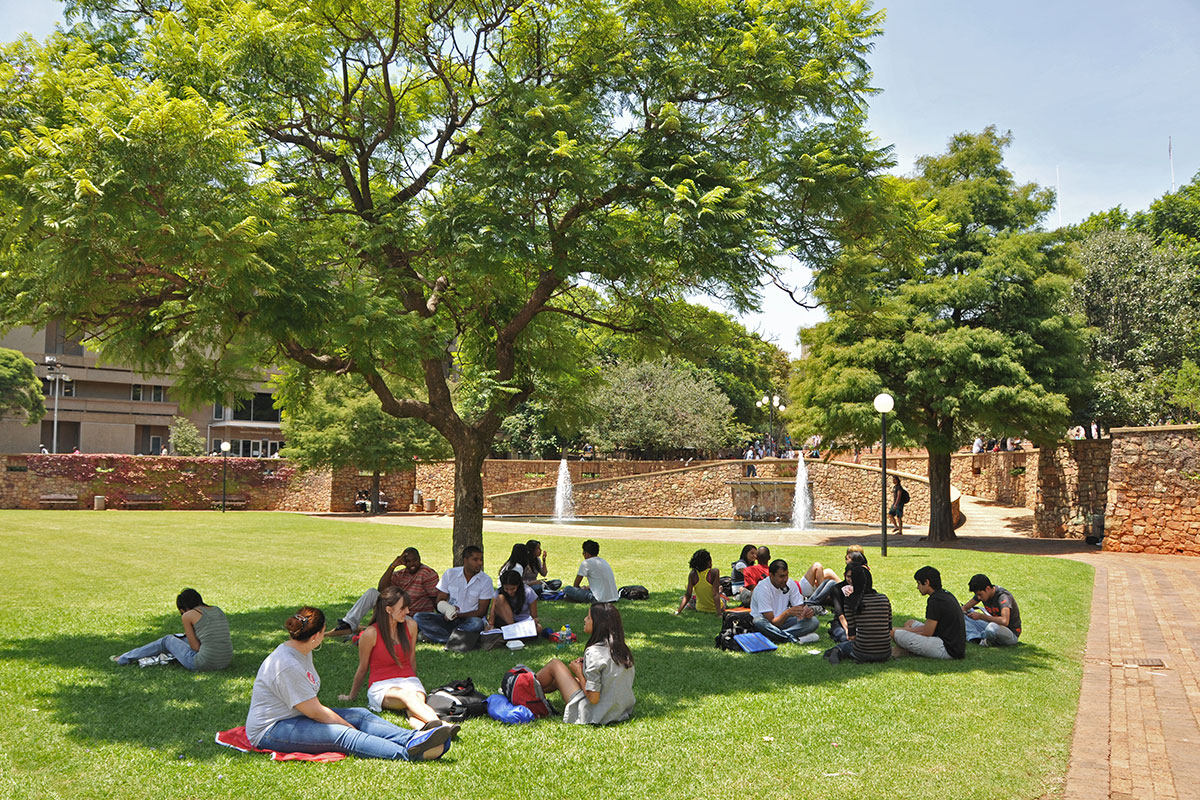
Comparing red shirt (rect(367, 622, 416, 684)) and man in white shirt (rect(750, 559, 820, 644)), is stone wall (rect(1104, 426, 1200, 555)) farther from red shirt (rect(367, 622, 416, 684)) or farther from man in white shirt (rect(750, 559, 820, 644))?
red shirt (rect(367, 622, 416, 684))

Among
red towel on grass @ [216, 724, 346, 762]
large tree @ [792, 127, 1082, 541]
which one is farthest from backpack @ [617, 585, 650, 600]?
large tree @ [792, 127, 1082, 541]

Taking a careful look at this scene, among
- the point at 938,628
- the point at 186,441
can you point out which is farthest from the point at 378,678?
the point at 186,441

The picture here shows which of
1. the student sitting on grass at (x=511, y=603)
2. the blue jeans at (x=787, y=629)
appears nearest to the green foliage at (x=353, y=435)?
the student sitting on grass at (x=511, y=603)

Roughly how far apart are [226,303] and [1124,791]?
27.3 feet

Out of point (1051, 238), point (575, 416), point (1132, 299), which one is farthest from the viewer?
point (1132, 299)

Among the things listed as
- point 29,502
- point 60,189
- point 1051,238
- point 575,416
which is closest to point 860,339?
point 1051,238

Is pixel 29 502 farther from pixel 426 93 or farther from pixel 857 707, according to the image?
pixel 857 707

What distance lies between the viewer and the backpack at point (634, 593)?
13.8m

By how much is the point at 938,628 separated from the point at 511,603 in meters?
4.98

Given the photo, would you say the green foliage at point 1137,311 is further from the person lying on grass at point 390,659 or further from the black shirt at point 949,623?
the person lying on grass at point 390,659

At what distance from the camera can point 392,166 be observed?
12.8m

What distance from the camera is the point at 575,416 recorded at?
14.9m

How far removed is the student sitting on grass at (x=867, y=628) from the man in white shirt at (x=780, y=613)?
1.02 meters

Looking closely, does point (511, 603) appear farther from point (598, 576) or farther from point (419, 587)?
point (598, 576)
